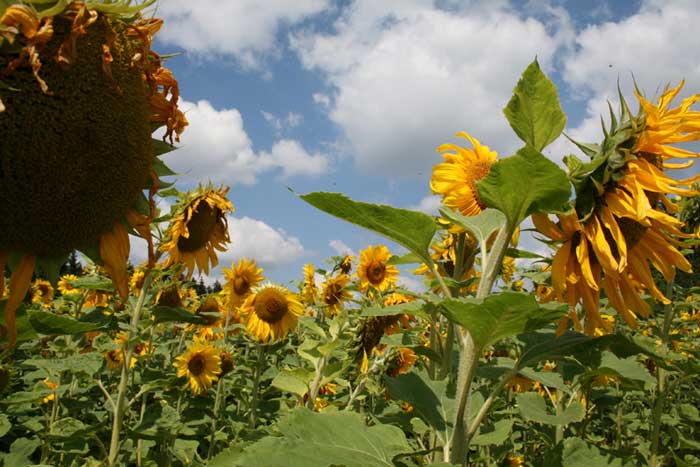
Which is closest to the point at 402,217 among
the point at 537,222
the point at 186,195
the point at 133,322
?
the point at 537,222

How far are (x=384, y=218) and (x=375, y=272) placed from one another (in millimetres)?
4130

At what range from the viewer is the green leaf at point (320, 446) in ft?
3.81

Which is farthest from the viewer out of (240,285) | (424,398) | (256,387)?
(240,285)

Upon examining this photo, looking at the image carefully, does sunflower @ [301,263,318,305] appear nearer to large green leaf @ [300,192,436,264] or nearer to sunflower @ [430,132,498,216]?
sunflower @ [430,132,498,216]

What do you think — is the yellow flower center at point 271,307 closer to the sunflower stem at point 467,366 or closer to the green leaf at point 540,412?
the green leaf at point 540,412

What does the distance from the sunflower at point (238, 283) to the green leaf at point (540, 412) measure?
3506mm

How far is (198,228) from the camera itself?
358 centimetres

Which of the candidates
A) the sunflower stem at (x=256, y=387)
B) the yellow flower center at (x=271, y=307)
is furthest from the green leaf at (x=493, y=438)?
the yellow flower center at (x=271, y=307)

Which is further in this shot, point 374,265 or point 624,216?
point 374,265

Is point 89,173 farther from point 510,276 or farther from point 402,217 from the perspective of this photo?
point 510,276

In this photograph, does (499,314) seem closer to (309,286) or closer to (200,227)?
(200,227)

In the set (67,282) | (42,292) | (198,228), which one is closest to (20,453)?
(67,282)

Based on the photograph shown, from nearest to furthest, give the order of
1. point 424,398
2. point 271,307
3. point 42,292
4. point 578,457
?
point 578,457, point 424,398, point 271,307, point 42,292

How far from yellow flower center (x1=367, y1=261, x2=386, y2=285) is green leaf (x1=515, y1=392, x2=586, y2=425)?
2516 millimetres
